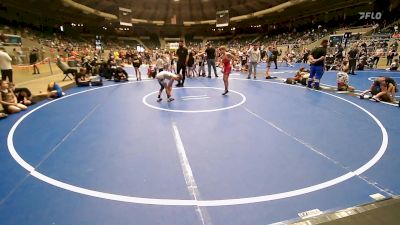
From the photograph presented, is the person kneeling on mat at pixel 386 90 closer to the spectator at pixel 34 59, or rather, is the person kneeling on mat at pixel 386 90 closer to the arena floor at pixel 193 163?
the arena floor at pixel 193 163

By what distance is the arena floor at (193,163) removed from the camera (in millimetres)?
2998

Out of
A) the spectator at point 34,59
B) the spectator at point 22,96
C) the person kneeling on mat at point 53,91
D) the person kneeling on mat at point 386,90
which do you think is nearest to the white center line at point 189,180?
the spectator at point 22,96

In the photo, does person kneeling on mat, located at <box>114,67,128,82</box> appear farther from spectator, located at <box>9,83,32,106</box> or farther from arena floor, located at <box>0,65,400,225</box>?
arena floor, located at <box>0,65,400,225</box>

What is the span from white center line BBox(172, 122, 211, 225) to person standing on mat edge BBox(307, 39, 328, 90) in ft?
24.3

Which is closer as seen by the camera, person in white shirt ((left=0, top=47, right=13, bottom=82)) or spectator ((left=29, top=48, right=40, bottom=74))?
person in white shirt ((left=0, top=47, right=13, bottom=82))

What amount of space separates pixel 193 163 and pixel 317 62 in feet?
26.8

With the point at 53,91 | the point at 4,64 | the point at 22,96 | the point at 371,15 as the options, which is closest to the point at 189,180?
the point at 22,96

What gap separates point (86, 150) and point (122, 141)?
693 mm

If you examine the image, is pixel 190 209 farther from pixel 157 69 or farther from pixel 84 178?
pixel 157 69

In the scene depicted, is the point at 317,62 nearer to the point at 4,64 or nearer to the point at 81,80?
the point at 81,80

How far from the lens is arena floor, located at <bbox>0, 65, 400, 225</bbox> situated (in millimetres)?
2998

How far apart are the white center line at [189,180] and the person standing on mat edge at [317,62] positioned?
7398 mm

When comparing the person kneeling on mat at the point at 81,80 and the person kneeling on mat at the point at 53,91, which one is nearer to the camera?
the person kneeling on mat at the point at 53,91

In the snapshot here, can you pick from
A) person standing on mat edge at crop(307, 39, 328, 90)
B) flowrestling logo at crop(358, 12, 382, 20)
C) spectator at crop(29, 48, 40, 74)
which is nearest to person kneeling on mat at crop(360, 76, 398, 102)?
person standing on mat edge at crop(307, 39, 328, 90)
